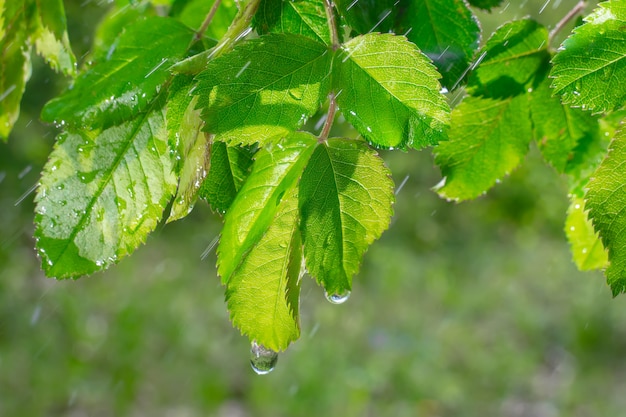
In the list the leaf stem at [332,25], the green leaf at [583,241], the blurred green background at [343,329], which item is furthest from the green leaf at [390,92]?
the blurred green background at [343,329]

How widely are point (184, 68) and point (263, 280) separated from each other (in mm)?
231

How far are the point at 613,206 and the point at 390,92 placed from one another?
0.24 m

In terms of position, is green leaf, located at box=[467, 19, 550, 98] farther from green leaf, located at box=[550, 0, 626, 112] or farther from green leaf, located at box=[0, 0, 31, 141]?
green leaf, located at box=[0, 0, 31, 141]

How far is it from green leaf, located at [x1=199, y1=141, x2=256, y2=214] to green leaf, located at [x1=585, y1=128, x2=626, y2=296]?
13.8 inches

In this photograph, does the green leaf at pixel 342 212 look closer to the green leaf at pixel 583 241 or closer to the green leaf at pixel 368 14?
the green leaf at pixel 368 14

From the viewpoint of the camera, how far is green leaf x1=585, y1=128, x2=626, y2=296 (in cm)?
63

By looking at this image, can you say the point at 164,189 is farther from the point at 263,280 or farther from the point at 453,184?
the point at 453,184

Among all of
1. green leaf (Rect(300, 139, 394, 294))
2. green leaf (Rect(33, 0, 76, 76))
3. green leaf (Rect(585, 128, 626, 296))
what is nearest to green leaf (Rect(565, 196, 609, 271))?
green leaf (Rect(585, 128, 626, 296))

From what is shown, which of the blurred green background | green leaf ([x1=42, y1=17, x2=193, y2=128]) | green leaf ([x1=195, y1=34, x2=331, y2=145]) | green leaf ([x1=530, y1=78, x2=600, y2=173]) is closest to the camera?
green leaf ([x1=195, y1=34, x2=331, y2=145])

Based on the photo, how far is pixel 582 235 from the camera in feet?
3.14

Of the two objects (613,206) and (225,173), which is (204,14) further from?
(613,206)

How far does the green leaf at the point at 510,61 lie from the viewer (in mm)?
832

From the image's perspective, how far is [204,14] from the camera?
944mm

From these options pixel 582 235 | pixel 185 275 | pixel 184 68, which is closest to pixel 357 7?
pixel 184 68
